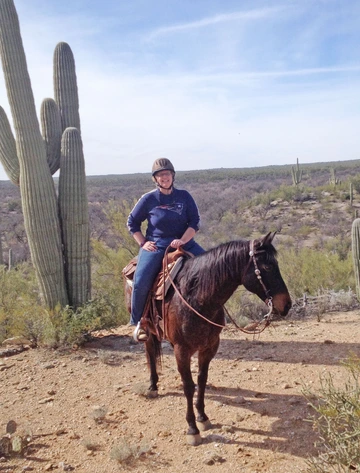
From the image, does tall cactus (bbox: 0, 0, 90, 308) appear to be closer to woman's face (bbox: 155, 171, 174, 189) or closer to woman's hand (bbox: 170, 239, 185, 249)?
woman's face (bbox: 155, 171, 174, 189)

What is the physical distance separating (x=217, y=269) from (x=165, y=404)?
2012 millimetres

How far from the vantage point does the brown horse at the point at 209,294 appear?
3.43 metres

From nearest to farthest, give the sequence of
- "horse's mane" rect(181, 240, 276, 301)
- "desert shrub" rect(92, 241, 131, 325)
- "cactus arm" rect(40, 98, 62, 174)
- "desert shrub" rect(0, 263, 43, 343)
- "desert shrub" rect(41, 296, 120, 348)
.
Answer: "horse's mane" rect(181, 240, 276, 301) → "desert shrub" rect(41, 296, 120, 348) → "desert shrub" rect(0, 263, 43, 343) → "cactus arm" rect(40, 98, 62, 174) → "desert shrub" rect(92, 241, 131, 325)

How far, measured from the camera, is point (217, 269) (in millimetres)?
3705

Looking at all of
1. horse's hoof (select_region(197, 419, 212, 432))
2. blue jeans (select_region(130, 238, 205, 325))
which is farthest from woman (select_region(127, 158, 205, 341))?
horse's hoof (select_region(197, 419, 212, 432))

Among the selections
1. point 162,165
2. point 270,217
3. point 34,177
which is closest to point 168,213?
point 162,165

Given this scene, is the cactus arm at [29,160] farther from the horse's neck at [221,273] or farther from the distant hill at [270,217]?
the distant hill at [270,217]

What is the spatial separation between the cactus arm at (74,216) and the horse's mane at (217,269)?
372cm

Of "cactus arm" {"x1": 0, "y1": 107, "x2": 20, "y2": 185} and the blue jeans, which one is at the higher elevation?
"cactus arm" {"x1": 0, "y1": 107, "x2": 20, "y2": 185}

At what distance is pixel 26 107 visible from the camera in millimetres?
6898

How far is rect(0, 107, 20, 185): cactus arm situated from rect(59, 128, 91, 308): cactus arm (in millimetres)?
773

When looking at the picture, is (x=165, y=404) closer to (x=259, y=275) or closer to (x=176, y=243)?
(x=176, y=243)

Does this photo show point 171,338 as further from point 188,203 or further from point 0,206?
point 0,206

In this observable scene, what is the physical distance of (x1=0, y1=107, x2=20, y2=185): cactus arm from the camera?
7.15 metres
